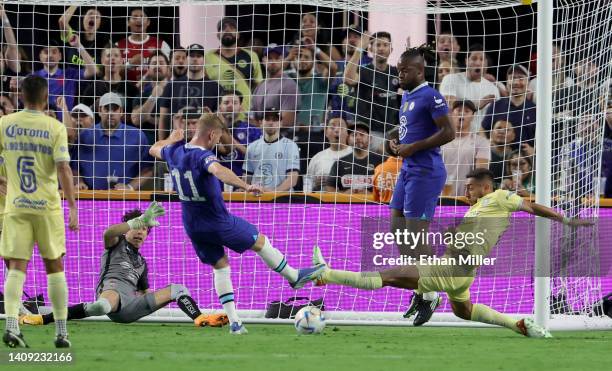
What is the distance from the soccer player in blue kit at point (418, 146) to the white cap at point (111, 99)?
3766 millimetres

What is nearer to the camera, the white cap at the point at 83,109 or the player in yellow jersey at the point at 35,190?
the player in yellow jersey at the point at 35,190

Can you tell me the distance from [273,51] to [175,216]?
7.39 feet

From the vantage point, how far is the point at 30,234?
8.60m

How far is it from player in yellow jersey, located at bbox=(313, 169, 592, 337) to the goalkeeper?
1.57 metres

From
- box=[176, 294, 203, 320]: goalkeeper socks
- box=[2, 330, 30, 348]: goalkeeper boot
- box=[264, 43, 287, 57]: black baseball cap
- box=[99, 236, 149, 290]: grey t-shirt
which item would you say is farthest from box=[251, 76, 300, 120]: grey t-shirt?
box=[2, 330, 30, 348]: goalkeeper boot

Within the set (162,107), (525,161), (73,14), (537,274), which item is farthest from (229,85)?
(537,274)

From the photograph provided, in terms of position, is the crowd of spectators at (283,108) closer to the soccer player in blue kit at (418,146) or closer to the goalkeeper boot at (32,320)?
the soccer player in blue kit at (418,146)

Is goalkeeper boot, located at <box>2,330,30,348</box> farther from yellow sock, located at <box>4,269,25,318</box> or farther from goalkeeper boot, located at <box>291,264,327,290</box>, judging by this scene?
goalkeeper boot, located at <box>291,264,327,290</box>

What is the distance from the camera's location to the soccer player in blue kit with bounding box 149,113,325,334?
1059cm

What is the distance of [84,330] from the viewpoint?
10891 millimetres

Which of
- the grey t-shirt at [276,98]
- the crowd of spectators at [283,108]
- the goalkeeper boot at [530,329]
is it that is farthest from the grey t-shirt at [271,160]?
the goalkeeper boot at [530,329]

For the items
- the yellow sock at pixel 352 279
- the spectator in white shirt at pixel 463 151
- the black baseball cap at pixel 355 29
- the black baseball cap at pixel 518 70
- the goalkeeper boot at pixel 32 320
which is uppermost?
the black baseball cap at pixel 355 29

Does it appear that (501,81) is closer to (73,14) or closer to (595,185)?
(595,185)

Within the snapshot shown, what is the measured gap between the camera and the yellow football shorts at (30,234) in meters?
8.55
